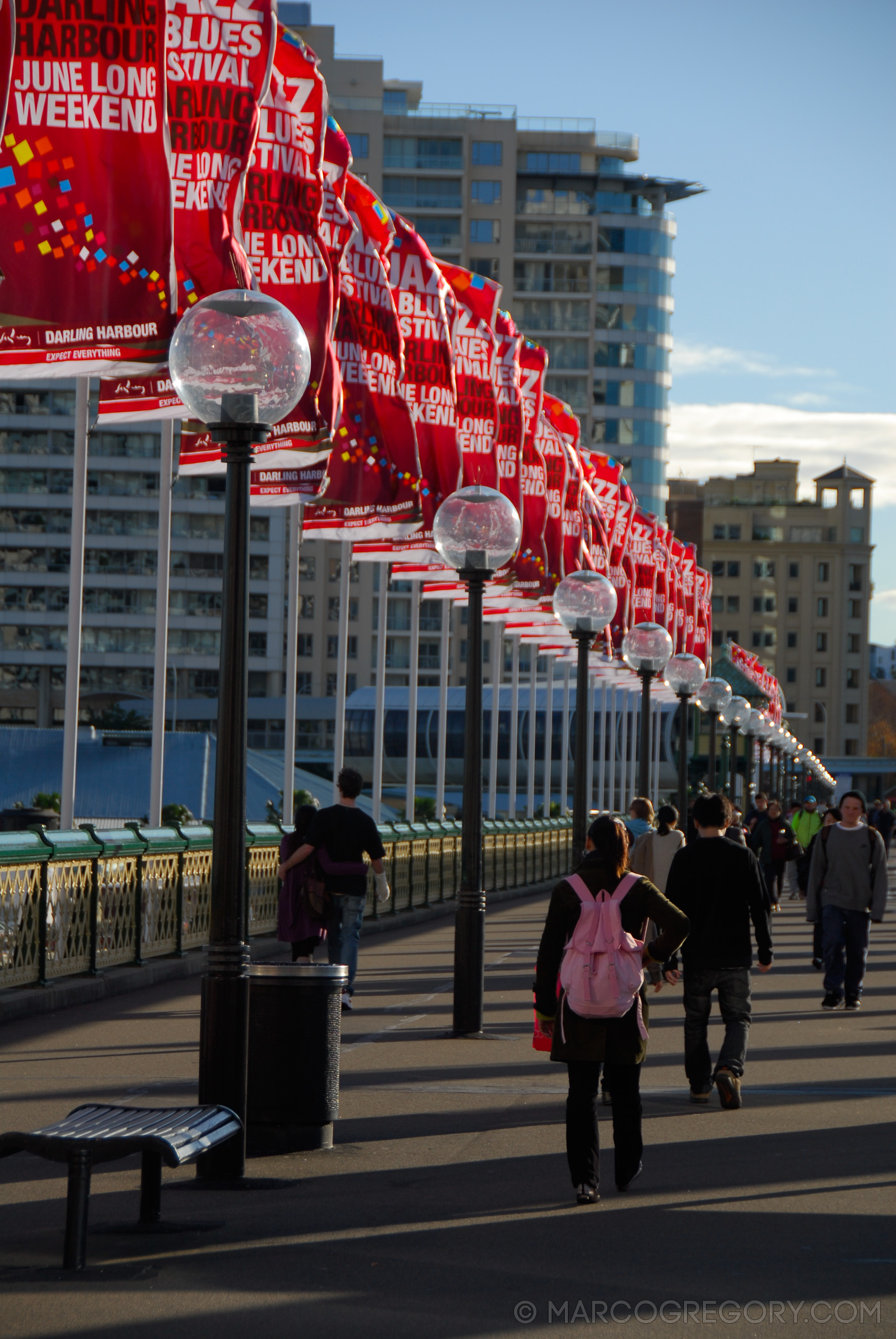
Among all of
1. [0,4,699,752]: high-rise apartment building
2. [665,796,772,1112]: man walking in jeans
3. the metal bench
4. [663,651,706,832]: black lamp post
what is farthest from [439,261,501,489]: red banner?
[0,4,699,752]: high-rise apartment building

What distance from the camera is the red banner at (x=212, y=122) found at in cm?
1636

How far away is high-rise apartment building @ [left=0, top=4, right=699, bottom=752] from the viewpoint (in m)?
114

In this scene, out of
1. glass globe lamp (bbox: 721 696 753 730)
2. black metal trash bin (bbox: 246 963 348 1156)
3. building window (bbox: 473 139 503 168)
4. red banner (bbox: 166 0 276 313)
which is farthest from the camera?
building window (bbox: 473 139 503 168)

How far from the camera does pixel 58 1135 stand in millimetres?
6176

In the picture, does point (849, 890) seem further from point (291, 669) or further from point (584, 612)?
point (291, 669)

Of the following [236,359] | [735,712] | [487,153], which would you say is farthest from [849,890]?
[487,153]

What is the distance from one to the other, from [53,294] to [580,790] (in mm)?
5996

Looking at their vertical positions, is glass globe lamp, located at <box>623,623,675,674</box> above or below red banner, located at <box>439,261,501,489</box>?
below

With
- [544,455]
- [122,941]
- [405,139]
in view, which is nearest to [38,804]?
[544,455]

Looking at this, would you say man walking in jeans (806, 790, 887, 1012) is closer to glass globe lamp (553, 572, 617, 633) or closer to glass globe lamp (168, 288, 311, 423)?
glass globe lamp (553, 572, 617, 633)

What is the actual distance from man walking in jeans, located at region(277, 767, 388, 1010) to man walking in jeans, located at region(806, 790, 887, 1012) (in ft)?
13.2

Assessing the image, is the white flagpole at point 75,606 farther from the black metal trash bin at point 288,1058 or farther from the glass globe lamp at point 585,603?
the black metal trash bin at point 288,1058

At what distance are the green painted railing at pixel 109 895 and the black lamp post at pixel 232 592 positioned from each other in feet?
→ 12.8

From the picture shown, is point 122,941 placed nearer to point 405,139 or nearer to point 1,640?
point 1,640
